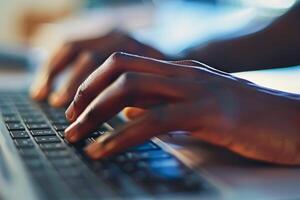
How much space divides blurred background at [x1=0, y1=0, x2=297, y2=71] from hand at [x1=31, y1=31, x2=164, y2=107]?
0.07 m

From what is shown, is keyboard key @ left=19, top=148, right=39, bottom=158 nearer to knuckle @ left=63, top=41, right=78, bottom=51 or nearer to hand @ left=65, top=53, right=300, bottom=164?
hand @ left=65, top=53, right=300, bottom=164

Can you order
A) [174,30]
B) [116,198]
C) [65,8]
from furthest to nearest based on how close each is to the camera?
[65,8], [174,30], [116,198]

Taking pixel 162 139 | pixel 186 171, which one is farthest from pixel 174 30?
pixel 186 171

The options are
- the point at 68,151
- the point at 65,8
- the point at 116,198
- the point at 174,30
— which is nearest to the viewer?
the point at 116,198

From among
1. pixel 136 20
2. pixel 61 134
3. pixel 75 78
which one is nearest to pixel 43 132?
pixel 61 134

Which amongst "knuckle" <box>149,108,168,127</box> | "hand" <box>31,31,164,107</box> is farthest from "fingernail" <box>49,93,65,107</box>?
"knuckle" <box>149,108,168,127</box>

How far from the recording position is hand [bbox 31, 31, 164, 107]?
0.84 metres

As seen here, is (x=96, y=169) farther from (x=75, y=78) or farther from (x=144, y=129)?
(x=75, y=78)

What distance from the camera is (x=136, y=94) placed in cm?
50

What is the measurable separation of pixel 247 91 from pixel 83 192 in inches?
8.3

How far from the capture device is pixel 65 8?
244 centimetres

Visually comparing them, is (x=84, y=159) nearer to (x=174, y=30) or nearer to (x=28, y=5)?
(x=174, y=30)

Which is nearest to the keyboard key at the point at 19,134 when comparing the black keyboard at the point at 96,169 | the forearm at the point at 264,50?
the black keyboard at the point at 96,169

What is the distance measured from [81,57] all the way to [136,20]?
0.92 metres
